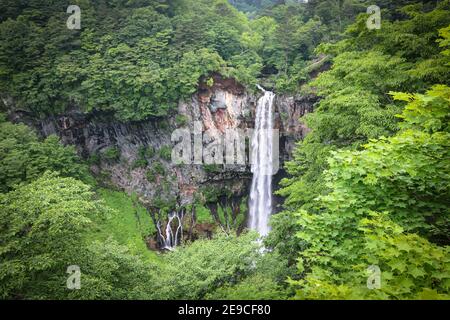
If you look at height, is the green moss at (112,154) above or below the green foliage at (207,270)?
above

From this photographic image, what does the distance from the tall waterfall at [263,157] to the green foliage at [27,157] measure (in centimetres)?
1302

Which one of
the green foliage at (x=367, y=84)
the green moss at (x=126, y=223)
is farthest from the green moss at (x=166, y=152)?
the green foliage at (x=367, y=84)

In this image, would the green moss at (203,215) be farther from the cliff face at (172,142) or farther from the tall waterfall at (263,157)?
the tall waterfall at (263,157)

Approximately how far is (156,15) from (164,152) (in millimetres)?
11384

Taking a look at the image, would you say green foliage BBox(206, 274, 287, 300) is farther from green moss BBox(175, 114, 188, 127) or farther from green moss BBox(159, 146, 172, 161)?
green moss BBox(159, 146, 172, 161)

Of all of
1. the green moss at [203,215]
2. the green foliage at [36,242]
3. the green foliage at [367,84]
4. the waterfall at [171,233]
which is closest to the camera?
the green foliage at [36,242]

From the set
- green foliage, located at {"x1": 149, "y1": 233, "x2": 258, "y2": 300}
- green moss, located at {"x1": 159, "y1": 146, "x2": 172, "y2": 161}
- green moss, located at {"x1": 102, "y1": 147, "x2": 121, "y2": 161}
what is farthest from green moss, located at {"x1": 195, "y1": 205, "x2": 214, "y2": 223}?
green foliage, located at {"x1": 149, "y1": 233, "x2": 258, "y2": 300}

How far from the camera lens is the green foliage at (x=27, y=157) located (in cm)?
1808

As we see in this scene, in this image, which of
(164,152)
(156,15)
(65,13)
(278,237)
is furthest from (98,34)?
(278,237)

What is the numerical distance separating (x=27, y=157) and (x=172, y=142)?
34.5 feet

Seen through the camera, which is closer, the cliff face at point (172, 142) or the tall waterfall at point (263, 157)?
the cliff face at point (172, 142)

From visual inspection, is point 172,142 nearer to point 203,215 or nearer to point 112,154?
point 112,154

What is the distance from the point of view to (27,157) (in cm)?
1919

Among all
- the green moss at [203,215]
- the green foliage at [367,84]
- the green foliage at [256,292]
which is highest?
the green foliage at [367,84]
